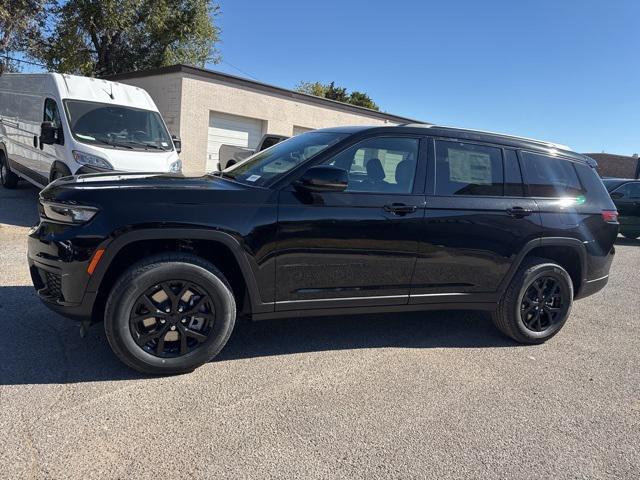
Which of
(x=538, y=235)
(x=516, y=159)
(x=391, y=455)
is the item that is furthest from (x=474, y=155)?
(x=391, y=455)

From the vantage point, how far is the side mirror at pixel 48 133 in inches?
314

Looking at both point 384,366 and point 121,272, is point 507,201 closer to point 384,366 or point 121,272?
point 384,366

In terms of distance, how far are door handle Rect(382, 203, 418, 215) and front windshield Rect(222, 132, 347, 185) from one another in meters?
0.66

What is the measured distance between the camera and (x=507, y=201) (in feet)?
13.9

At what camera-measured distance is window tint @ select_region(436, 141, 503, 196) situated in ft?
13.2

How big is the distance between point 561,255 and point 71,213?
4.22 meters

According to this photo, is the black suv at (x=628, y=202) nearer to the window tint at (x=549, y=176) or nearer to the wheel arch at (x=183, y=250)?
the window tint at (x=549, y=176)

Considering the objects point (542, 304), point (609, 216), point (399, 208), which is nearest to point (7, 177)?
point (399, 208)

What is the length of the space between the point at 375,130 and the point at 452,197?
84 cm

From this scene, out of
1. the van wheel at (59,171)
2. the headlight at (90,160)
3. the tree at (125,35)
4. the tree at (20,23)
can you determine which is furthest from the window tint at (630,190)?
the tree at (20,23)

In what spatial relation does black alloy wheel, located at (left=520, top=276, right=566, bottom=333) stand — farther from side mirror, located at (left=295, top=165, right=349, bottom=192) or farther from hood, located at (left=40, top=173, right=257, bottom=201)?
hood, located at (left=40, top=173, right=257, bottom=201)

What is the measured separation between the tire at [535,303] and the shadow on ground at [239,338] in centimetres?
22

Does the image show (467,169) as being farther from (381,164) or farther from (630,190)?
(630,190)

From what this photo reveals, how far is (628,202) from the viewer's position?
12258mm
